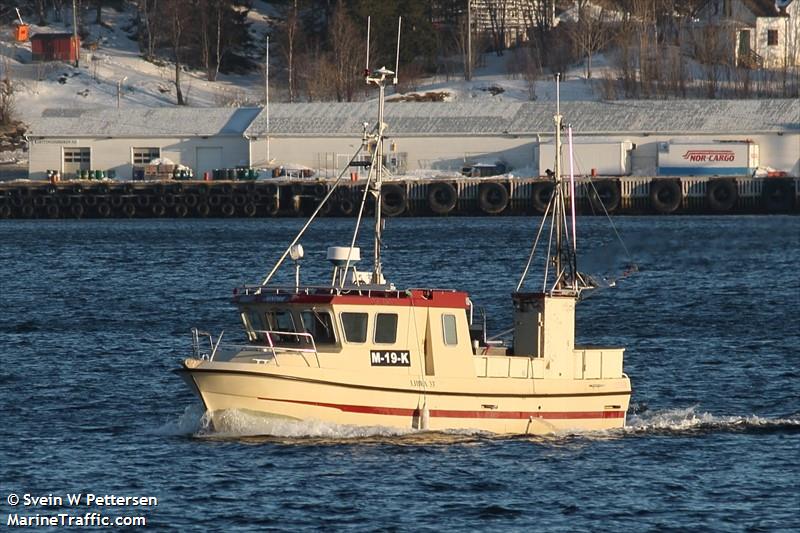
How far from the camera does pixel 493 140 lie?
11669 cm

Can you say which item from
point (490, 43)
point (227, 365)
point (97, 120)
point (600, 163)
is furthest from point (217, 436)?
point (490, 43)

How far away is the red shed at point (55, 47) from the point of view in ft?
490

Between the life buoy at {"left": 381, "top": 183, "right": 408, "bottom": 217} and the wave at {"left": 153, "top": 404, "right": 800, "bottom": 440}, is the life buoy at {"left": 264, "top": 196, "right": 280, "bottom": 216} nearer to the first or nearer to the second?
the life buoy at {"left": 381, "top": 183, "right": 408, "bottom": 217}

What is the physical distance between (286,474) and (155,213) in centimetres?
8518

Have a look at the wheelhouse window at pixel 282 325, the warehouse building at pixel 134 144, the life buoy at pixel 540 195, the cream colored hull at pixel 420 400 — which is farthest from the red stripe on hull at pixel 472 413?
the warehouse building at pixel 134 144

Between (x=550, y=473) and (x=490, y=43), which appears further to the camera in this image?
(x=490, y=43)

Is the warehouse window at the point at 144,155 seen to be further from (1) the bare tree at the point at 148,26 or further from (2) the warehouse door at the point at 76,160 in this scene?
(1) the bare tree at the point at 148,26

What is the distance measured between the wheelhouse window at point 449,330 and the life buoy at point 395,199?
244 feet

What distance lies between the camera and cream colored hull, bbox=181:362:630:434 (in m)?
31.3

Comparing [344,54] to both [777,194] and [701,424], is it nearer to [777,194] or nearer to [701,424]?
[777,194]

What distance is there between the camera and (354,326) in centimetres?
3225

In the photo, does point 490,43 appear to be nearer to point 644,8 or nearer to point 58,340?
point 644,8

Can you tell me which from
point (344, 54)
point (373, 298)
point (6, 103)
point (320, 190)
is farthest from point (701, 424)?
point (344, 54)

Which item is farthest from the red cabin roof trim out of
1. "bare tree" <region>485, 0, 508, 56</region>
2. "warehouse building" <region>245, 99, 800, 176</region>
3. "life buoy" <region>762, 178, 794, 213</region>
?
"bare tree" <region>485, 0, 508, 56</region>
